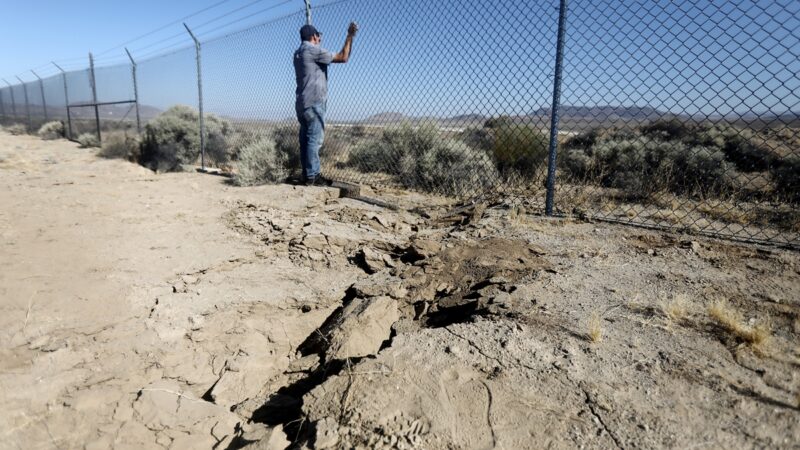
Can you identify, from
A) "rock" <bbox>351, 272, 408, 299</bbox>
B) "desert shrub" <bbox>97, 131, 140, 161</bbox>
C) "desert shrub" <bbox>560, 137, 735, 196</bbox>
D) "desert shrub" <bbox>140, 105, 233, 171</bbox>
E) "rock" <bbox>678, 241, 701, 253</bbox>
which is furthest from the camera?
"desert shrub" <bbox>97, 131, 140, 161</bbox>

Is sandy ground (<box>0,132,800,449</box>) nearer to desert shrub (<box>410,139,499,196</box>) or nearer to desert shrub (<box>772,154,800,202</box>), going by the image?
desert shrub (<box>410,139,499,196</box>)

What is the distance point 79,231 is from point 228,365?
2969mm

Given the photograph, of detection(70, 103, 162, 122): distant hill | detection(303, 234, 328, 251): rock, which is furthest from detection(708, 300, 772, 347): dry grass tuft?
detection(70, 103, 162, 122): distant hill

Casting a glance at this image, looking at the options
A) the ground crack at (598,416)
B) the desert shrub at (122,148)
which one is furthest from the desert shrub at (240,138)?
the ground crack at (598,416)

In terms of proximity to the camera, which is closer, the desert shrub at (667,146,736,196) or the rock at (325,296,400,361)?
the rock at (325,296,400,361)

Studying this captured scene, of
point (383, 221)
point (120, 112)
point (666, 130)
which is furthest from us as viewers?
point (120, 112)

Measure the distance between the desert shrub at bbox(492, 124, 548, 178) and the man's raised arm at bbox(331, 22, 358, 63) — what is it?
241 centimetres

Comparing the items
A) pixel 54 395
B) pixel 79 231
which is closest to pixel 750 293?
pixel 54 395

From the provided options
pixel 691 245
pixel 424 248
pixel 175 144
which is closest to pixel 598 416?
pixel 424 248

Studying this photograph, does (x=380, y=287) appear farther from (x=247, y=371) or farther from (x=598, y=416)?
(x=598, y=416)

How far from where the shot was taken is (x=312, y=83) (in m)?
6.15

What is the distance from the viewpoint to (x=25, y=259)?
3.56m

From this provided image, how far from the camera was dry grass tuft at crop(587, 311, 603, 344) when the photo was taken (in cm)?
220

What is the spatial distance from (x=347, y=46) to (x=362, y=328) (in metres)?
4.66
